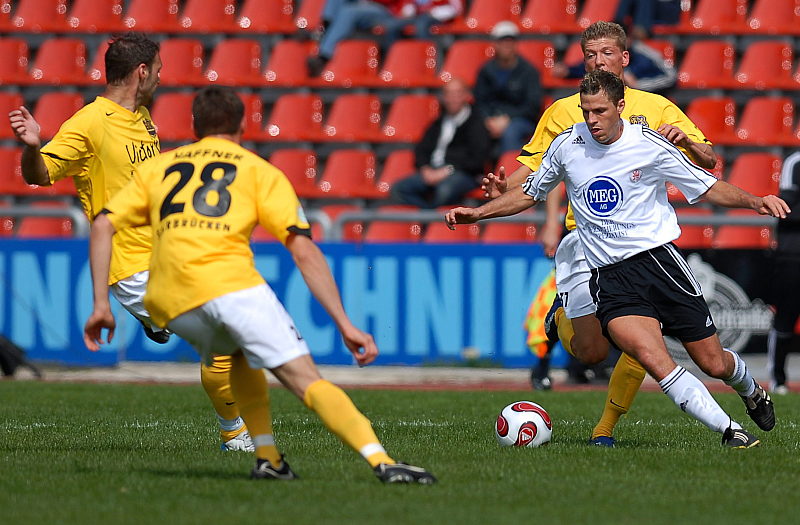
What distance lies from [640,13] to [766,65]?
5.86 ft

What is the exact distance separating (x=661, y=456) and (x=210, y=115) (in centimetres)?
306

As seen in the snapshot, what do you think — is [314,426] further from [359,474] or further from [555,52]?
[555,52]

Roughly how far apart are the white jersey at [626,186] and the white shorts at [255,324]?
2159 millimetres

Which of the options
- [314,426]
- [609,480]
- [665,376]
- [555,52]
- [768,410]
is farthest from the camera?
[555,52]

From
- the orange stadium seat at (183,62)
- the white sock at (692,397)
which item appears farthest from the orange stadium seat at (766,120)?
the white sock at (692,397)

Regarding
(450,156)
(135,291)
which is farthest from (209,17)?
(135,291)

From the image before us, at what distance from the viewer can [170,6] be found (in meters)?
18.6

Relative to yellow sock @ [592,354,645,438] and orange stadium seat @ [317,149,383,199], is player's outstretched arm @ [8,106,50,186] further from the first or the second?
orange stadium seat @ [317,149,383,199]

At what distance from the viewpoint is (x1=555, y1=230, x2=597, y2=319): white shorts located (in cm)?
791

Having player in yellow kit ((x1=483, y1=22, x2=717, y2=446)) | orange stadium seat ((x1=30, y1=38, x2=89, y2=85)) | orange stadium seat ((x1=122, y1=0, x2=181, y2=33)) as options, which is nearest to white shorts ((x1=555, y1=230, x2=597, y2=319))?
player in yellow kit ((x1=483, y1=22, x2=717, y2=446))

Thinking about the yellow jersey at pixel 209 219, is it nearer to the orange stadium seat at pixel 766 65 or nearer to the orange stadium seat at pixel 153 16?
the orange stadium seat at pixel 766 65

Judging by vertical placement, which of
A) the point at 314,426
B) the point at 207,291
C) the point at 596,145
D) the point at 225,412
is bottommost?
the point at 314,426

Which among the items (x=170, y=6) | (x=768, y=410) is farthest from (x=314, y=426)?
(x=170, y=6)

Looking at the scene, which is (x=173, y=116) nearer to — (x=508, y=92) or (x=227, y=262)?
(x=508, y=92)
